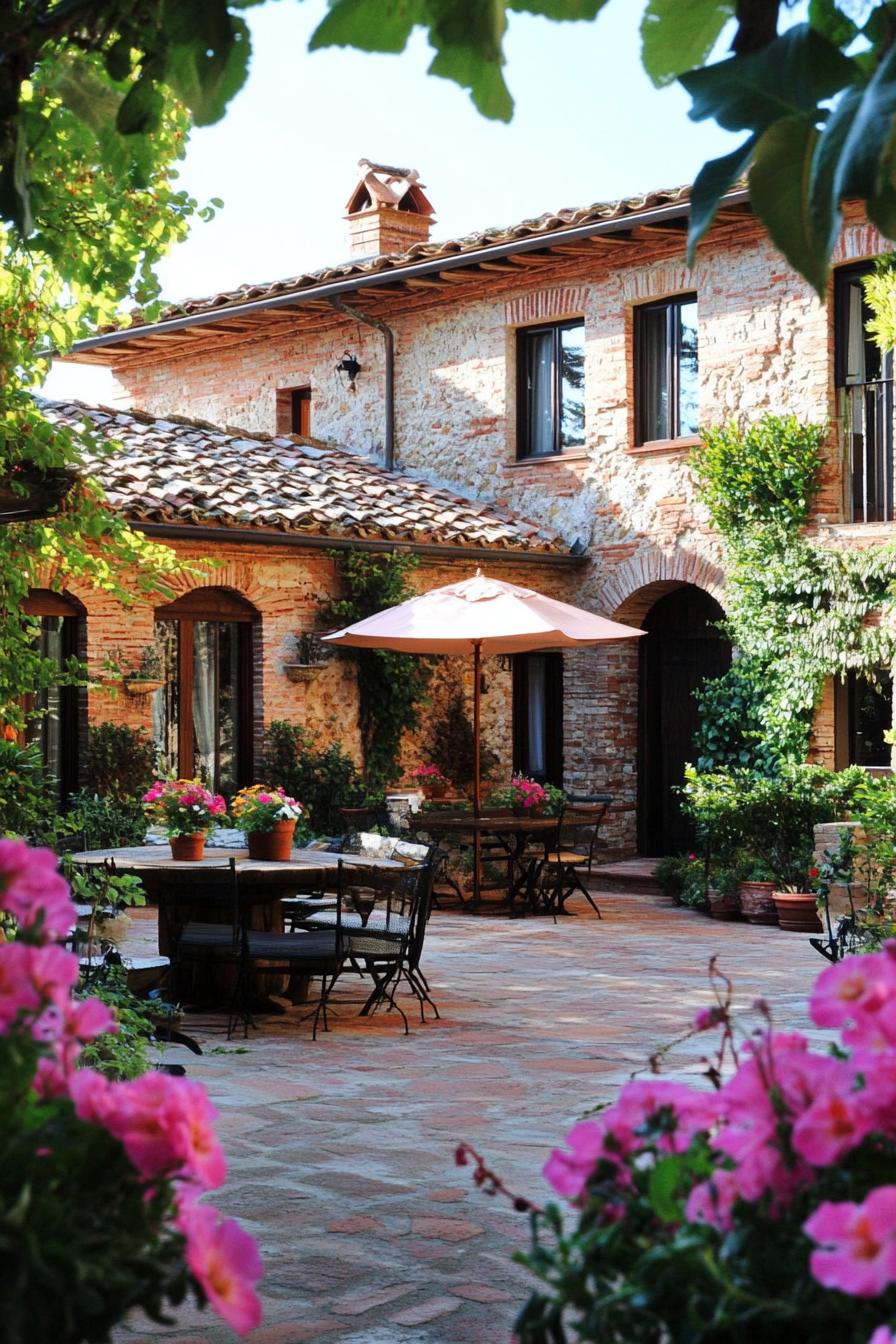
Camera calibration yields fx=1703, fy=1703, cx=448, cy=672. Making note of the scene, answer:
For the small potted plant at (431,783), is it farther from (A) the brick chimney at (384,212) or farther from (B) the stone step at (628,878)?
(A) the brick chimney at (384,212)

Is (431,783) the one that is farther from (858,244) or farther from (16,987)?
(16,987)

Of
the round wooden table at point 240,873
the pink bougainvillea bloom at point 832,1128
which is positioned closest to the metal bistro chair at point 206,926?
the round wooden table at point 240,873

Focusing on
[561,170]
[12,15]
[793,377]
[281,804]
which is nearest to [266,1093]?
[281,804]

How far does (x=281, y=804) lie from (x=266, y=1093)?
2224 mm

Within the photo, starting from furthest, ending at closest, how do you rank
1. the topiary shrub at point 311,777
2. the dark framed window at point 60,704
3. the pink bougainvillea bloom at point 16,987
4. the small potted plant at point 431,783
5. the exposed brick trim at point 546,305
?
the exposed brick trim at point 546,305, the small potted plant at point 431,783, the topiary shrub at point 311,777, the dark framed window at point 60,704, the pink bougainvillea bloom at point 16,987

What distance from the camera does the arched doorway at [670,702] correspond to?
15.5m

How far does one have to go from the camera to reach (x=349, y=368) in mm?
17812

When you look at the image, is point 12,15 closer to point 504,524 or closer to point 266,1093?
point 266,1093

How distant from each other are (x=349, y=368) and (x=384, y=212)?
2.64 metres

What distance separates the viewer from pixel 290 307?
57.6 ft

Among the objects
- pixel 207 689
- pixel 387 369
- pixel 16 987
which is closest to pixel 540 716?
pixel 207 689

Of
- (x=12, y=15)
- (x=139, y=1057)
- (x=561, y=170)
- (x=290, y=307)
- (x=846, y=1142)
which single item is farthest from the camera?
(x=561, y=170)

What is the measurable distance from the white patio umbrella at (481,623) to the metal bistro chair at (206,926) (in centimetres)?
356

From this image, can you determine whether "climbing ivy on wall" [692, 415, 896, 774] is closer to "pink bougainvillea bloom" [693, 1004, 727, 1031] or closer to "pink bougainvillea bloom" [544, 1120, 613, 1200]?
"pink bougainvillea bloom" [693, 1004, 727, 1031]
